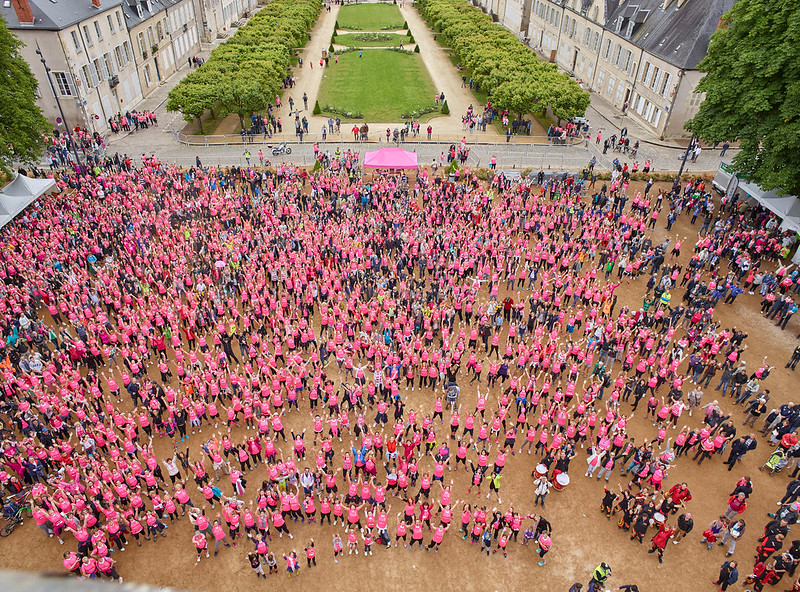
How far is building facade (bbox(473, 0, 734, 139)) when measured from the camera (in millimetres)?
40094

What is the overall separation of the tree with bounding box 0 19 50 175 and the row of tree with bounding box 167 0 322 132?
10.9m

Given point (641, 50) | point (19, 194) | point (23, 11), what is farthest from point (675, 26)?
point (23, 11)

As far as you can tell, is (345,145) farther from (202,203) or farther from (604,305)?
(604,305)

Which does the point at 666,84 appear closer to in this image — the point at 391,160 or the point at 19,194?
the point at 391,160

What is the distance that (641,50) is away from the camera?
45.3 meters

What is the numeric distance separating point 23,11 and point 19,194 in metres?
17.7

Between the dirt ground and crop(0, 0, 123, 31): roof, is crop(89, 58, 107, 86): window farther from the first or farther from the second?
the dirt ground

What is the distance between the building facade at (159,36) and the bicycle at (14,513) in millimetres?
47120

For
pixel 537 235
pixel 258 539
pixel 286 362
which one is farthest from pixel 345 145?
pixel 258 539

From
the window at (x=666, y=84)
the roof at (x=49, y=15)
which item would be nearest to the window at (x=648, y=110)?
the window at (x=666, y=84)

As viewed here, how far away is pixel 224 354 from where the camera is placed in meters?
18.6

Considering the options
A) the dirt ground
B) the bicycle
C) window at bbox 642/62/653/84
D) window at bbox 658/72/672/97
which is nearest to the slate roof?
window at bbox 642/62/653/84

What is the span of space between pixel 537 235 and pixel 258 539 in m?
20.9

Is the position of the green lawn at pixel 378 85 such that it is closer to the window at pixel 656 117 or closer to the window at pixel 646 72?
the window at pixel 646 72
